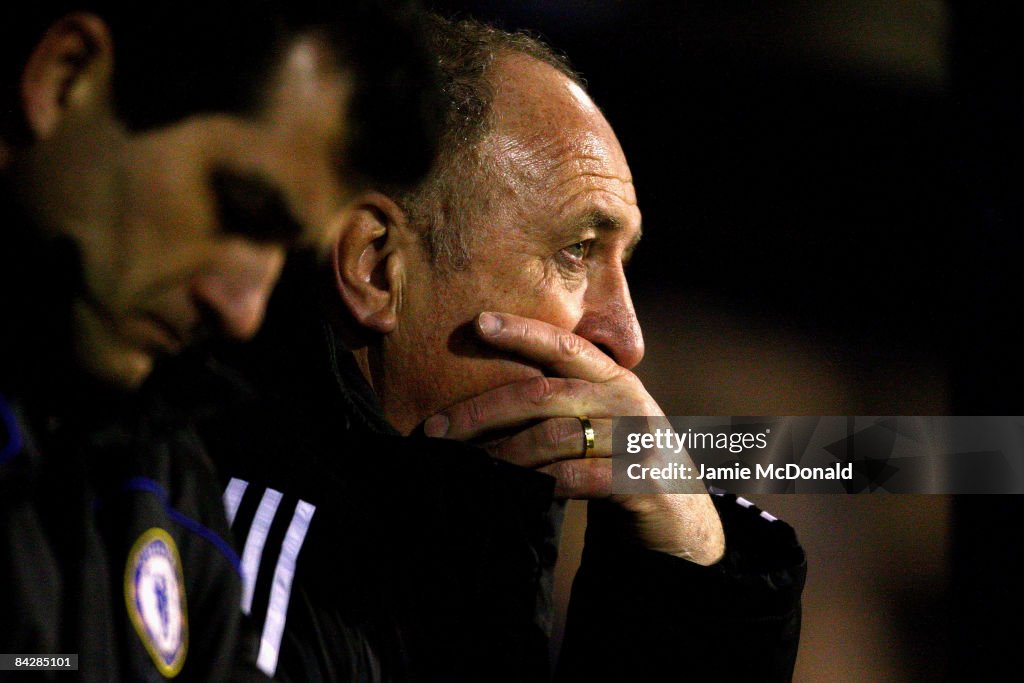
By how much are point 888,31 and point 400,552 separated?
5.80ft

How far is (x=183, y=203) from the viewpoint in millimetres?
523

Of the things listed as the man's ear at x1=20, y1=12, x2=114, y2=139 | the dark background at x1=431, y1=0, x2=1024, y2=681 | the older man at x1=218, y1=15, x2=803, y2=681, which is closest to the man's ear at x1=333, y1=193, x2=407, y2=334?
the older man at x1=218, y1=15, x2=803, y2=681

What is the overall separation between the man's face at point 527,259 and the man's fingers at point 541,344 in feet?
0.07

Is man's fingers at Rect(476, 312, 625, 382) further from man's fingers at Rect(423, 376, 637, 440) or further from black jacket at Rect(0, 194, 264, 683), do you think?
black jacket at Rect(0, 194, 264, 683)

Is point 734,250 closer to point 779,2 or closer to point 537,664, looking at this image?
point 779,2

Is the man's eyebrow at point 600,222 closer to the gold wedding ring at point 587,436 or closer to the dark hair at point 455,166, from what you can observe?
the dark hair at point 455,166

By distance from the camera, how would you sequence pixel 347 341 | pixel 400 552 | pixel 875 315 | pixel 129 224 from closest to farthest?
pixel 129 224, pixel 400 552, pixel 347 341, pixel 875 315

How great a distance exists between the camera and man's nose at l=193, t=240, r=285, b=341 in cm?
54

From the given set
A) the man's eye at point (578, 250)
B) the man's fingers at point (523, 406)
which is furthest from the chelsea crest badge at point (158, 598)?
the man's eye at point (578, 250)

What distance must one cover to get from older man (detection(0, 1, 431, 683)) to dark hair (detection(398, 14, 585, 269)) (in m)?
0.44

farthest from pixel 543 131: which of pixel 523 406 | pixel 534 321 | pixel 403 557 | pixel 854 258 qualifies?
pixel 854 258

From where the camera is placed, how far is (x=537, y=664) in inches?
37.7

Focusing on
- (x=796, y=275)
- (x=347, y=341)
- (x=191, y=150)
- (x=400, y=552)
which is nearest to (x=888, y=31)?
(x=796, y=275)

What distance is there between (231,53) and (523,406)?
21.6 inches
